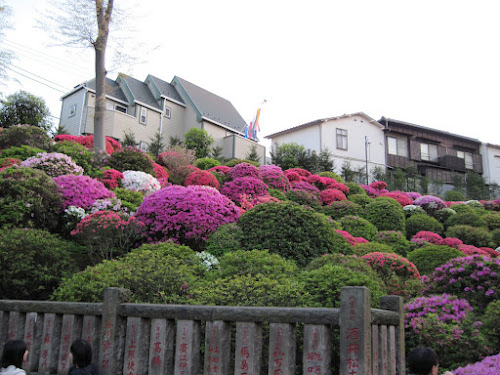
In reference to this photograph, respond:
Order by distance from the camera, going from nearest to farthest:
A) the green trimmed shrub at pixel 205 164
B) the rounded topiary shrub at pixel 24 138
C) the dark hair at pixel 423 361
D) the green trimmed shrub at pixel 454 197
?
1. the dark hair at pixel 423 361
2. the rounded topiary shrub at pixel 24 138
3. the green trimmed shrub at pixel 205 164
4. the green trimmed shrub at pixel 454 197

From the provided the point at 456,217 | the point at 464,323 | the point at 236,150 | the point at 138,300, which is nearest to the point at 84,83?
the point at 236,150

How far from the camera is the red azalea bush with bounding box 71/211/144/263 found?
792cm

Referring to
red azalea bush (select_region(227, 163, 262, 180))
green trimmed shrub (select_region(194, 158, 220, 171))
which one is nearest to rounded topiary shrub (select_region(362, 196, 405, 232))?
red azalea bush (select_region(227, 163, 262, 180))

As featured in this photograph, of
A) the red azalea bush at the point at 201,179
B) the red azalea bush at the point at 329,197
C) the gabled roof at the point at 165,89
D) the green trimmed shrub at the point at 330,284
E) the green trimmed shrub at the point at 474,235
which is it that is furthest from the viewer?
the gabled roof at the point at 165,89

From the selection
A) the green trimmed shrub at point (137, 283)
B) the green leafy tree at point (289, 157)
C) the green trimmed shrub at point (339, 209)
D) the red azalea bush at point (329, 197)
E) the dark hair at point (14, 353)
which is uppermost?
the green leafy tree at point (289, 157)

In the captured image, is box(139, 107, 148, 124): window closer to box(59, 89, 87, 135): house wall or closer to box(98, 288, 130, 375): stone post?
box(59, 89, 87, 135): house wall

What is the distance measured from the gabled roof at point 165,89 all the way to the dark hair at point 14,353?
26.2 metres

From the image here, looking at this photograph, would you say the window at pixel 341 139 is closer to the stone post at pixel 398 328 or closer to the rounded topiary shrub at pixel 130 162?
the rounded topiary shrub at pixel 130 162

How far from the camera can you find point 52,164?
1079 centimetres

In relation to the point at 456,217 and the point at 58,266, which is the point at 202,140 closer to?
the point at 456,217

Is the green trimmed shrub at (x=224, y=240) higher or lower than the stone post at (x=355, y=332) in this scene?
higher

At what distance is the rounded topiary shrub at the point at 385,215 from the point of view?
15258 millimetres

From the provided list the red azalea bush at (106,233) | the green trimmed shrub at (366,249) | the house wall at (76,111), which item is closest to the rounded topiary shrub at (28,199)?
the red azalea bush at (106,233)

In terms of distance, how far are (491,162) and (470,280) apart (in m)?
37.9
